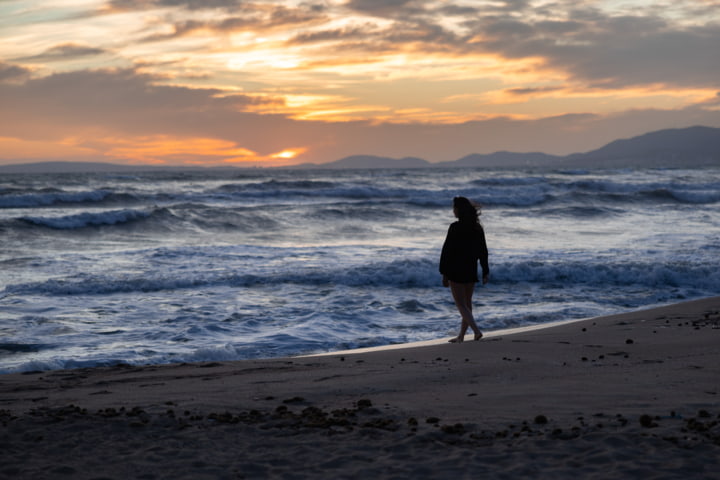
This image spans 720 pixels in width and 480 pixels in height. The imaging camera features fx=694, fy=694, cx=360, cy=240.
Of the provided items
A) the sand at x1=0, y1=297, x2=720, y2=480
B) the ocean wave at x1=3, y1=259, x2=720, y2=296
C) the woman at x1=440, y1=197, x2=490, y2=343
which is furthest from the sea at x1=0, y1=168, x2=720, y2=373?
the sand at x1=0, y1=297, x2=720, y2=480

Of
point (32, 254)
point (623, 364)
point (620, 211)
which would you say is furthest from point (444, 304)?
point (620, 211)

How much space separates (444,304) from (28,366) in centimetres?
645

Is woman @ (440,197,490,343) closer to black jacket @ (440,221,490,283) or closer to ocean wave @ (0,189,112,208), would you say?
black jacket @ (440,221,490,283)

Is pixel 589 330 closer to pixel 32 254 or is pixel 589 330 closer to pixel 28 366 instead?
pixel 28 366

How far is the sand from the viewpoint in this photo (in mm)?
3645

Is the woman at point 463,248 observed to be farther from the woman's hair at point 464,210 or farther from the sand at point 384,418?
the sand at point 384,418

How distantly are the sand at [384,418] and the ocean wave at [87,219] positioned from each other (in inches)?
817

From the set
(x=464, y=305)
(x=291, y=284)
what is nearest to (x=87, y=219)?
(x=291, y=284)

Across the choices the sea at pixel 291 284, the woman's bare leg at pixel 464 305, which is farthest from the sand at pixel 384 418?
the sea at pixel 291 284

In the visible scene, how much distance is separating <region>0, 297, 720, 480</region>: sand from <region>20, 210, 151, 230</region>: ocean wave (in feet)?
68.1

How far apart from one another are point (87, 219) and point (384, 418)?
24.8 meters

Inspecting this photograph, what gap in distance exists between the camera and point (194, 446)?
13.2ft

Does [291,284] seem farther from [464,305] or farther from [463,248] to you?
[463,248]

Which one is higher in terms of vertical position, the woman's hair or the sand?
the woman's hair
